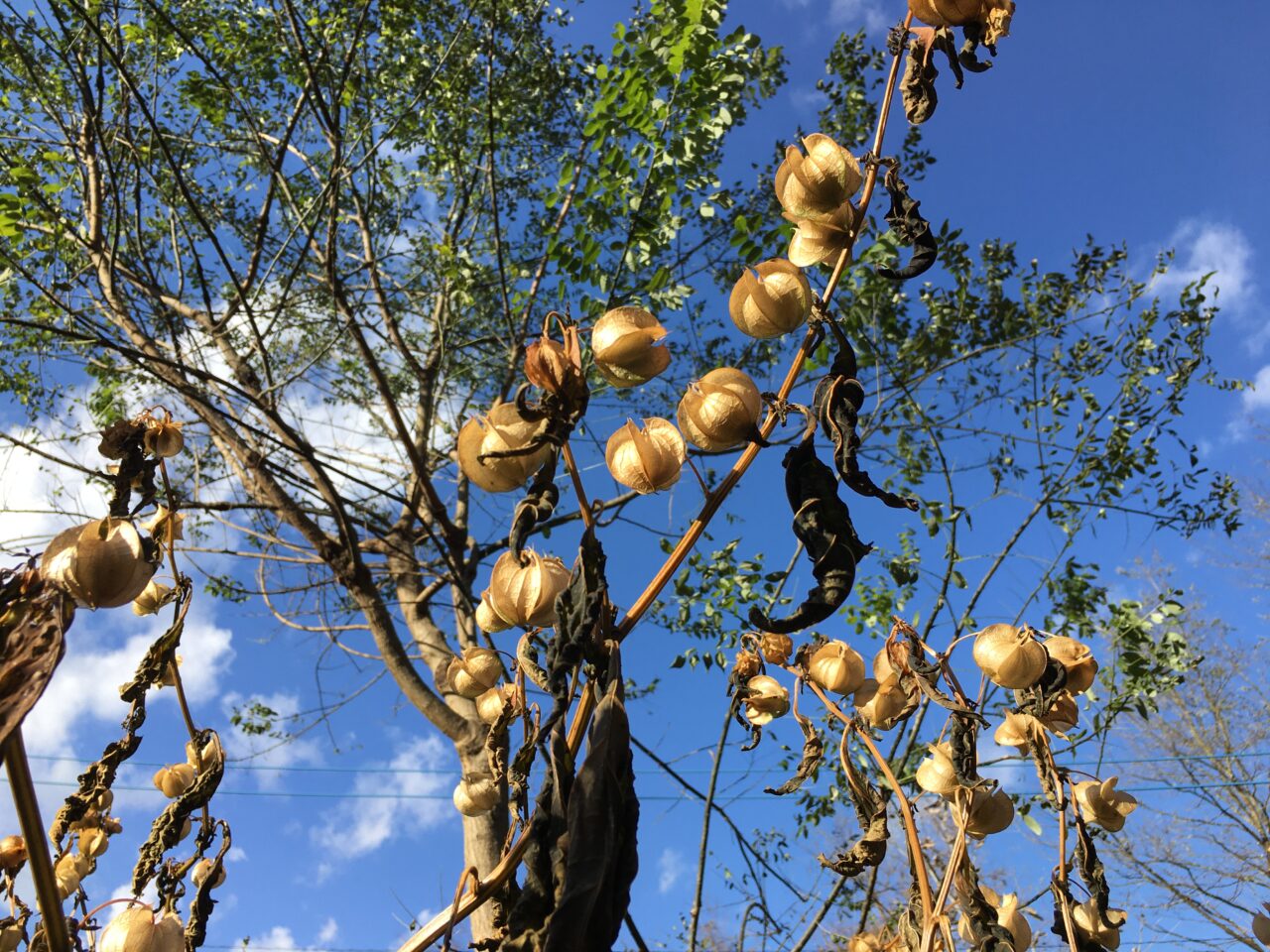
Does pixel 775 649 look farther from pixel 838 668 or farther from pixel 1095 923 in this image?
pixel 1095 923

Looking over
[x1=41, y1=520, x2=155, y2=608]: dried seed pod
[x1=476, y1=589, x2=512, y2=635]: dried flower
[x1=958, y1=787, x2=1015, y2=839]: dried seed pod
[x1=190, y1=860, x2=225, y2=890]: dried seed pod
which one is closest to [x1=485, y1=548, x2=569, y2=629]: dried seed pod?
[x1=476, y1=589, x2=512, y2=635]: dried flower

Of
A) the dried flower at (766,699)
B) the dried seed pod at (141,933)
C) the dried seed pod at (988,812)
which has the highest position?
the dried flower at (766,699)

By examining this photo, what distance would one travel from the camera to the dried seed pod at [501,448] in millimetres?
371

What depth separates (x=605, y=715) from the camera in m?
0.32

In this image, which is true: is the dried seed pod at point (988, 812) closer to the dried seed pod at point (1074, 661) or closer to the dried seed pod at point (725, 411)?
the dried seed pod at point (1074, 661)

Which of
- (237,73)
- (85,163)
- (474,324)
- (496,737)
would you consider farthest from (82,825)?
(474,324)

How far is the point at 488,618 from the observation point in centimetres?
51

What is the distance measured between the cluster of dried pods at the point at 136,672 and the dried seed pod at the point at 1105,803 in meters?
0.63

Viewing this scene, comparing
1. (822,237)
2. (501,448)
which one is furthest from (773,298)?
(501,448)

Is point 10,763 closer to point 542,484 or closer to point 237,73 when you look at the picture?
point 542,484

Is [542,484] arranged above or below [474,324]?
below

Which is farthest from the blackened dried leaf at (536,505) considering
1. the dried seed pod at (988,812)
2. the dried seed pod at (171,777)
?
the dried seed pod at (171,777)

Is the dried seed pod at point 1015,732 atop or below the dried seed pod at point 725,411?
below

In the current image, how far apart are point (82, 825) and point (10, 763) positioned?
1.86 feet
